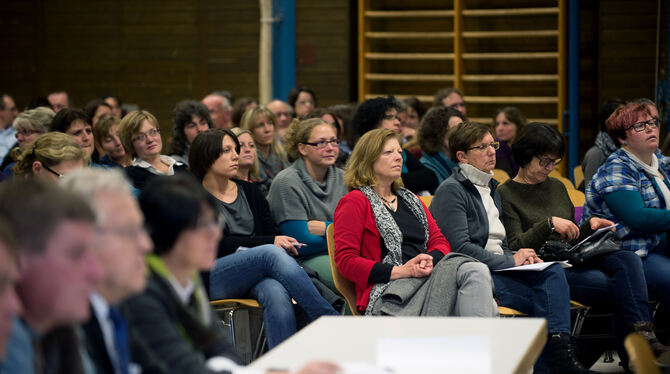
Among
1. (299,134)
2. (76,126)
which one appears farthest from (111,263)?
(76,126)

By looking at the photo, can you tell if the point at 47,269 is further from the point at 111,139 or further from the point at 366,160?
Answer: the point at 111,139

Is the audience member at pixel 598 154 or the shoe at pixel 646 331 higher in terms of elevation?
the audience member at pixel 598 154

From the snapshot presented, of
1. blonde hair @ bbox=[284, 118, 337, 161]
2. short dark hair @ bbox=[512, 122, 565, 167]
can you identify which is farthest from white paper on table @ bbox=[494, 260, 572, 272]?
blonde hair @ bbox=[284, 118, 337, 161]

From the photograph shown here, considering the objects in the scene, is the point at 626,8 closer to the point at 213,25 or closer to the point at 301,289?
the point at 213,25

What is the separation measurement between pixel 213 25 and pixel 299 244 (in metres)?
5.67

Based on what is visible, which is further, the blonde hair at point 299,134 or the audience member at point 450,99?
the audience member at point 450,99

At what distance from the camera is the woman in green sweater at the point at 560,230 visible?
405 cm

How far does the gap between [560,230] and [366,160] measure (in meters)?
0.96

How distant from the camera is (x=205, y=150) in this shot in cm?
441

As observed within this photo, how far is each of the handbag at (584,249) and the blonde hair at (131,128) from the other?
88.3 inches

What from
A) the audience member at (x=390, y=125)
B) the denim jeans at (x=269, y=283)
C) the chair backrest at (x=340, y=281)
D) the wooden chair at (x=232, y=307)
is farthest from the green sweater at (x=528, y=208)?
the wooden chair at (x=232, y=307)

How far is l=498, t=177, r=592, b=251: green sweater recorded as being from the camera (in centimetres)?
429

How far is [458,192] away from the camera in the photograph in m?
4.17

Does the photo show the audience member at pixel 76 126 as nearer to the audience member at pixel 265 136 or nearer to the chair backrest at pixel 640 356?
the audience member at pixel 265 136
